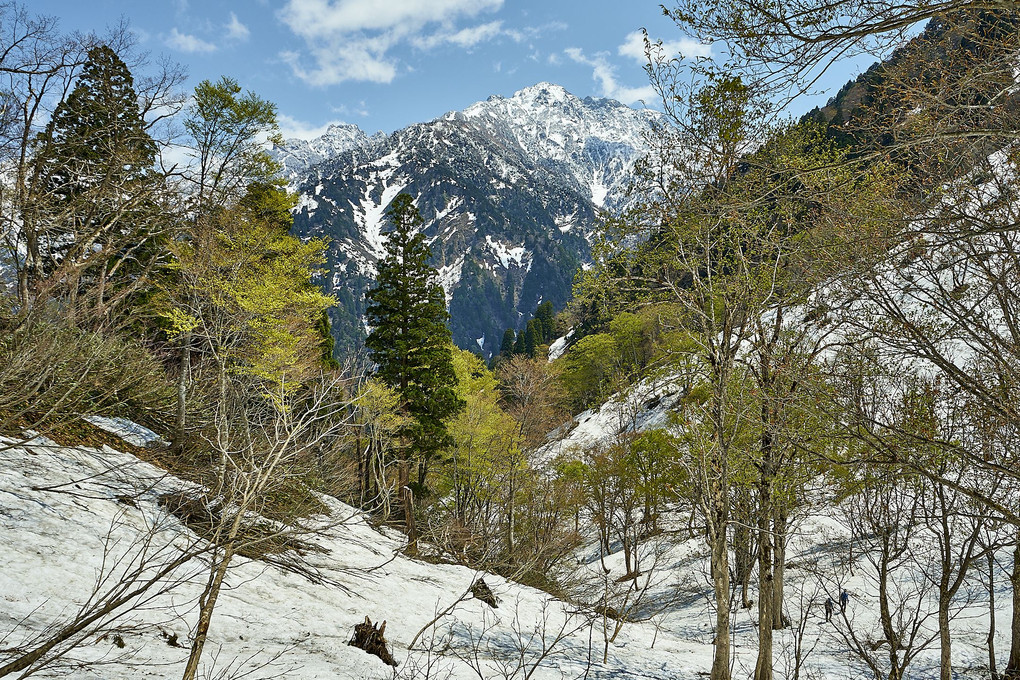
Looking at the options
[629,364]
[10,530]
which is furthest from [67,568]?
[629,364]

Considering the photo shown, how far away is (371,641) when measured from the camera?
7641 millimetres

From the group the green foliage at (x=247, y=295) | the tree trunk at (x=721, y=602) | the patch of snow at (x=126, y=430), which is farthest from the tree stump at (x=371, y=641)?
the green foliage at (x=247, y=295)

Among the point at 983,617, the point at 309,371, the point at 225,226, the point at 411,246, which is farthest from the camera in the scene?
the point at 411,246

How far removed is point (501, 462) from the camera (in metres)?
22.4

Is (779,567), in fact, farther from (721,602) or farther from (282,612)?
(282,612)

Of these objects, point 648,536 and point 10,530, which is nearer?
point 10,530

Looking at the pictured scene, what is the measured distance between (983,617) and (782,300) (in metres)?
11.6

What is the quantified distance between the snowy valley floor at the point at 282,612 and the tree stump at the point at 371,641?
0.15 m

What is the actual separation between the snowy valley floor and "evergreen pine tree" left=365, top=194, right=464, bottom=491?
19.9 ft

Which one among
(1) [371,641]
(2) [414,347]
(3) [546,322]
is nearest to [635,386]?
(1) [371,641]

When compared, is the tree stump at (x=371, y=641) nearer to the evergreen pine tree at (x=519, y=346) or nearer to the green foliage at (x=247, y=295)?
the green foliage at (x=247, y=295)

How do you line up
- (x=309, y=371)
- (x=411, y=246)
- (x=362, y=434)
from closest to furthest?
(x=309, y=371) < (x=362, y=434) < (x=411, y=246)

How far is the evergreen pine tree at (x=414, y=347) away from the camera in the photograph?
69.2 feet

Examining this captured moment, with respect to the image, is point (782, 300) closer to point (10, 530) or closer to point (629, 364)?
point (10, 530)
